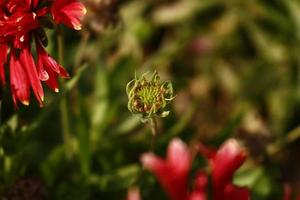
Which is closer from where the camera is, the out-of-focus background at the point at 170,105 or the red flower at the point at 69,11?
the red flower at the point at 69,11

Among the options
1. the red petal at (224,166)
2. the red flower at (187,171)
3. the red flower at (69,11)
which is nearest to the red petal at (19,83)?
the red flower at (69,11)

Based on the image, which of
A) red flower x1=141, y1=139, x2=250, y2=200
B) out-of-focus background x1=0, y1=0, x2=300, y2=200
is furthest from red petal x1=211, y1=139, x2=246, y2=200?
out-of-focus background x1=0, y1=0, x2=300, y2=200

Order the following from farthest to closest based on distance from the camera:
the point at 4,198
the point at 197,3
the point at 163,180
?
1. the point at 197,3
2. the point at 4,198
3. the point at 163,180

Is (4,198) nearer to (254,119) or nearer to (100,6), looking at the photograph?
(100,6)

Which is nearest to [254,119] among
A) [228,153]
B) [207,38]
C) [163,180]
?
[207,38]

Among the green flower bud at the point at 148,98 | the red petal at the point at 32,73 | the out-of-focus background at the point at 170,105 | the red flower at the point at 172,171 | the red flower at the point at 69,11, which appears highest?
the out-of-focus background at the point at 170,105

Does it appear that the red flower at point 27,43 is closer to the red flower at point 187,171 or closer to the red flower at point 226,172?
the red flower at point 187,171

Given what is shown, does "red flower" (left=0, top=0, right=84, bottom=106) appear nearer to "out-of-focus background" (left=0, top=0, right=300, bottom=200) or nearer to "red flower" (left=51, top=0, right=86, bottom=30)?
"red flower" (left=51, top=0, right=86, bottom=30)
